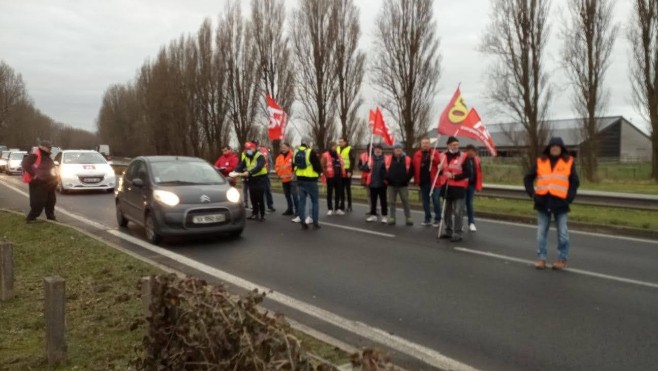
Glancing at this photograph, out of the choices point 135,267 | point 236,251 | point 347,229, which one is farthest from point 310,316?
point 347,229

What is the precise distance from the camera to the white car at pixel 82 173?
63.3 ft

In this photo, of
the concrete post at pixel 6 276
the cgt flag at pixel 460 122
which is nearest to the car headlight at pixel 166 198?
the concrete post at pixel 6 276

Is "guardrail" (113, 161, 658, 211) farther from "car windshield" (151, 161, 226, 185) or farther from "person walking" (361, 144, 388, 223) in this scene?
"car windshield" (151, 161, 226, 185)

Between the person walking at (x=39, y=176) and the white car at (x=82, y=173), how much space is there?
8129 millimetres

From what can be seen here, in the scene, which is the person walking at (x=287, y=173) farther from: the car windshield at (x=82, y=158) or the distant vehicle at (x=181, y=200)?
the car windshield at (x=82, y=158)

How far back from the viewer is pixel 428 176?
38.9 feet

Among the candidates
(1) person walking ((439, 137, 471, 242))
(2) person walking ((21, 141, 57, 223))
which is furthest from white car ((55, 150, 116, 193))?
(1) person walking ((439, 137, 471, 242))

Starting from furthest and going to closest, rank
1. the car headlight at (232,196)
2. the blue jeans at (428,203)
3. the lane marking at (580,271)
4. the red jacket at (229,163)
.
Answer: the red jacket at (229,163), the blue jeans at (428,203), the car headlight at (232,196), the lane marking at (580,271)

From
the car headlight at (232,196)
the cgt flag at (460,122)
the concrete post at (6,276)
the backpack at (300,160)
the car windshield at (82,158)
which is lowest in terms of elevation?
the concrete post at (6,276)

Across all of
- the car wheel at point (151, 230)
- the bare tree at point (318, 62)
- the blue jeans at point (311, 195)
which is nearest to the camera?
the car wheel at point (151, 230)

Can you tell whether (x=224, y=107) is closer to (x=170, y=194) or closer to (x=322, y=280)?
(x=170, y=194)

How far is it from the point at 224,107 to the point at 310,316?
35.1 meters

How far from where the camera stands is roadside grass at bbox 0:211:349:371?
4.15 meters

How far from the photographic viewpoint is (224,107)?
128 feet
